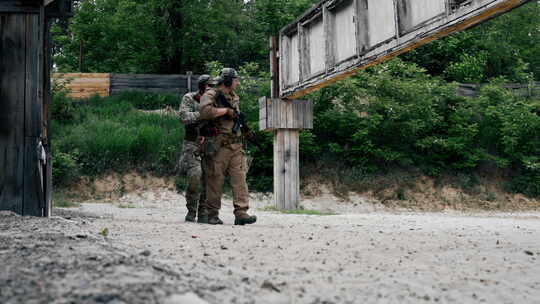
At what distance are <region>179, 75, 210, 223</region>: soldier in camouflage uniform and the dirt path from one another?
5.57 ft

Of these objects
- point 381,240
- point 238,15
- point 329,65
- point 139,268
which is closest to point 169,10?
point 238,15

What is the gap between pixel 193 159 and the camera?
777cm

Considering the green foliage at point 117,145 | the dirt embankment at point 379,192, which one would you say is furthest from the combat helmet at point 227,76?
the green foliage at point 117,145

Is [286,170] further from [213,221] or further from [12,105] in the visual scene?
[12,105]

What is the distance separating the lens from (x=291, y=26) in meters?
12.3

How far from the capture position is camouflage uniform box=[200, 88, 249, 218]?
7.16 meters

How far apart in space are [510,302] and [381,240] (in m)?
2.36

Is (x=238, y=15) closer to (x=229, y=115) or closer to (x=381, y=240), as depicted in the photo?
(x=229, y=115)

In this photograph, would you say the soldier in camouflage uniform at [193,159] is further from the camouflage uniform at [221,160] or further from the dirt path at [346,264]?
the dirt path at [346,264]

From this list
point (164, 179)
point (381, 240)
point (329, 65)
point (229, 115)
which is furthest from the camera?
point (164, 179)

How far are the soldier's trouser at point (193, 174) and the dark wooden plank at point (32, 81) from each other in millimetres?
2155

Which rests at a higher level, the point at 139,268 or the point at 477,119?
the point at 477,119

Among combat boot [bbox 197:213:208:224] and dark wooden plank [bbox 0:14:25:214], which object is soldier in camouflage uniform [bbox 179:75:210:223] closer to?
combat boot [bbox 197:213:208:224]

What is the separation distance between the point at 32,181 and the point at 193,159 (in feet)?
7.58
